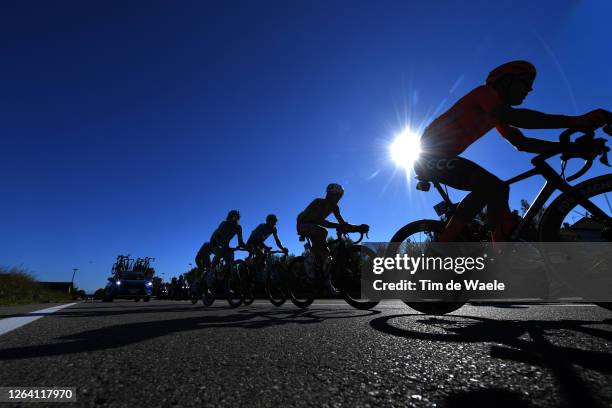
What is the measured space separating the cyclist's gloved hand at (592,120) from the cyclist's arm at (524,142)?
23cm

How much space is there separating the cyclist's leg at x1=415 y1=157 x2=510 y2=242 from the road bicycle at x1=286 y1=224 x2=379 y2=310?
217 cm

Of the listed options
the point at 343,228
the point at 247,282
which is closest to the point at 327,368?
the point at 343,228

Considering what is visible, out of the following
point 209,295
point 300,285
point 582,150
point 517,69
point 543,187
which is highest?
point 517,69

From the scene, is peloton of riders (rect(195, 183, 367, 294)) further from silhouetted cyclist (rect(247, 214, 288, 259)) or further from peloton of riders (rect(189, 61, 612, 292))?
peloton of riders (rect(189, 61, 612, 292))

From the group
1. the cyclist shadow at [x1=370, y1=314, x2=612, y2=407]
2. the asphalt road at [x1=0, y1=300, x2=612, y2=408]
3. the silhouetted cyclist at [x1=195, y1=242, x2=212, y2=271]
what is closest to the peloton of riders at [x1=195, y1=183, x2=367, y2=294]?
the silhouetted cyclist at [x1=195, y1=242, x2=212, y2=271]

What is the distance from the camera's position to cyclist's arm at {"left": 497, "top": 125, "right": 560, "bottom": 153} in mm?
3010

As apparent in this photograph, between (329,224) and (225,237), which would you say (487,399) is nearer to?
(329,224)

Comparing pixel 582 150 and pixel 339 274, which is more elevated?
pixel 582 150

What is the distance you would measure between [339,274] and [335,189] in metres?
1.75

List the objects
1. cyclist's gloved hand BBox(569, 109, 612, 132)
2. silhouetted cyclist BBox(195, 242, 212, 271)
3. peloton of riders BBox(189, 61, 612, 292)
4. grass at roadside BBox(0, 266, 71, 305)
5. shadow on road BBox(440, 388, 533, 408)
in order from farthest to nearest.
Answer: grass at roadside BBox(0, 266, 71, 305) → silhouetted cyclist BBox(195, 242, 212, 271) → peloton of riders BBox(189, 61, 612, 292) → cyclist's gloved hand BBox(569, 109, 612, 132) → shadow on road BBox(440, 388, 533, 408)

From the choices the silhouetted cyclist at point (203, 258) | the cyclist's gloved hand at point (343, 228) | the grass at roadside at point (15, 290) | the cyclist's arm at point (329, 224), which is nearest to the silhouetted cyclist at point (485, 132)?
the cyclist's gloved hand at point (343, 228)

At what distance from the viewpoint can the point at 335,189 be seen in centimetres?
672

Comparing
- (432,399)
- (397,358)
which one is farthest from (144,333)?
(432,399)

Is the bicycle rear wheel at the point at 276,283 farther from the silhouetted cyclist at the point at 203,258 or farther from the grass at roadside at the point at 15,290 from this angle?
the grass at roadside at the point at 15,290
